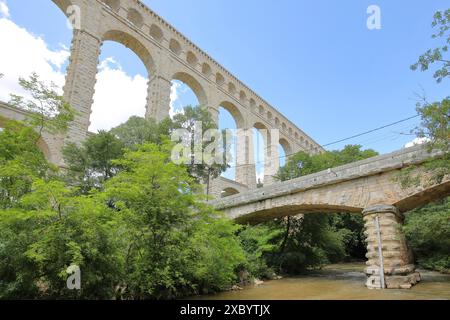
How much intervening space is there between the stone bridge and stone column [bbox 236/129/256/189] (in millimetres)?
20664

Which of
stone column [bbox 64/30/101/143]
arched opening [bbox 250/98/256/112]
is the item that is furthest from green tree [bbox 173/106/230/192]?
arched opening [bbox 250/98/256/112]

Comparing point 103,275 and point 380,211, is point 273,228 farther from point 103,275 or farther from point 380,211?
point 103,275

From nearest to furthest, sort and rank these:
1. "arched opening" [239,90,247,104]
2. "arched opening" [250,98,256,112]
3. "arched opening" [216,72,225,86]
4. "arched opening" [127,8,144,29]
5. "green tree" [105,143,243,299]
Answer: "green tree" [105,143,243,299] → "arched opening" [127,8,144,29] → "arched opening" [216,72,225,86] → "arched opening" [239,90,247,104] → "arched opening" [250,98,256,112]

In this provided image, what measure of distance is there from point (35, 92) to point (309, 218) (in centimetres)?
1292

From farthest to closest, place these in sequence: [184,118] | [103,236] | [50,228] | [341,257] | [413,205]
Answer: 1. [341,257]
2. [184,118]
3. [413,205]
4. [103,236]
5. [50,228]

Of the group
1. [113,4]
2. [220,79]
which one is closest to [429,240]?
[220,79]

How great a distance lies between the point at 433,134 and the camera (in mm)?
5781

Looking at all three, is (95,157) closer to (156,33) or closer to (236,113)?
(156,33)

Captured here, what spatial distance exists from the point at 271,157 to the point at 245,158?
384cm

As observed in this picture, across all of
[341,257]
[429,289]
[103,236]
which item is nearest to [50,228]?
[103,236]

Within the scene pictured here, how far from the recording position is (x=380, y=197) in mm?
9805

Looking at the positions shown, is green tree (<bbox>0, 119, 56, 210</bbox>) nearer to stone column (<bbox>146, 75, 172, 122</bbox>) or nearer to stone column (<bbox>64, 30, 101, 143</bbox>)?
stone column (<bbox>64, 30, 101, 143</bbox>)

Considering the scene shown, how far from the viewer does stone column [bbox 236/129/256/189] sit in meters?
33.0
